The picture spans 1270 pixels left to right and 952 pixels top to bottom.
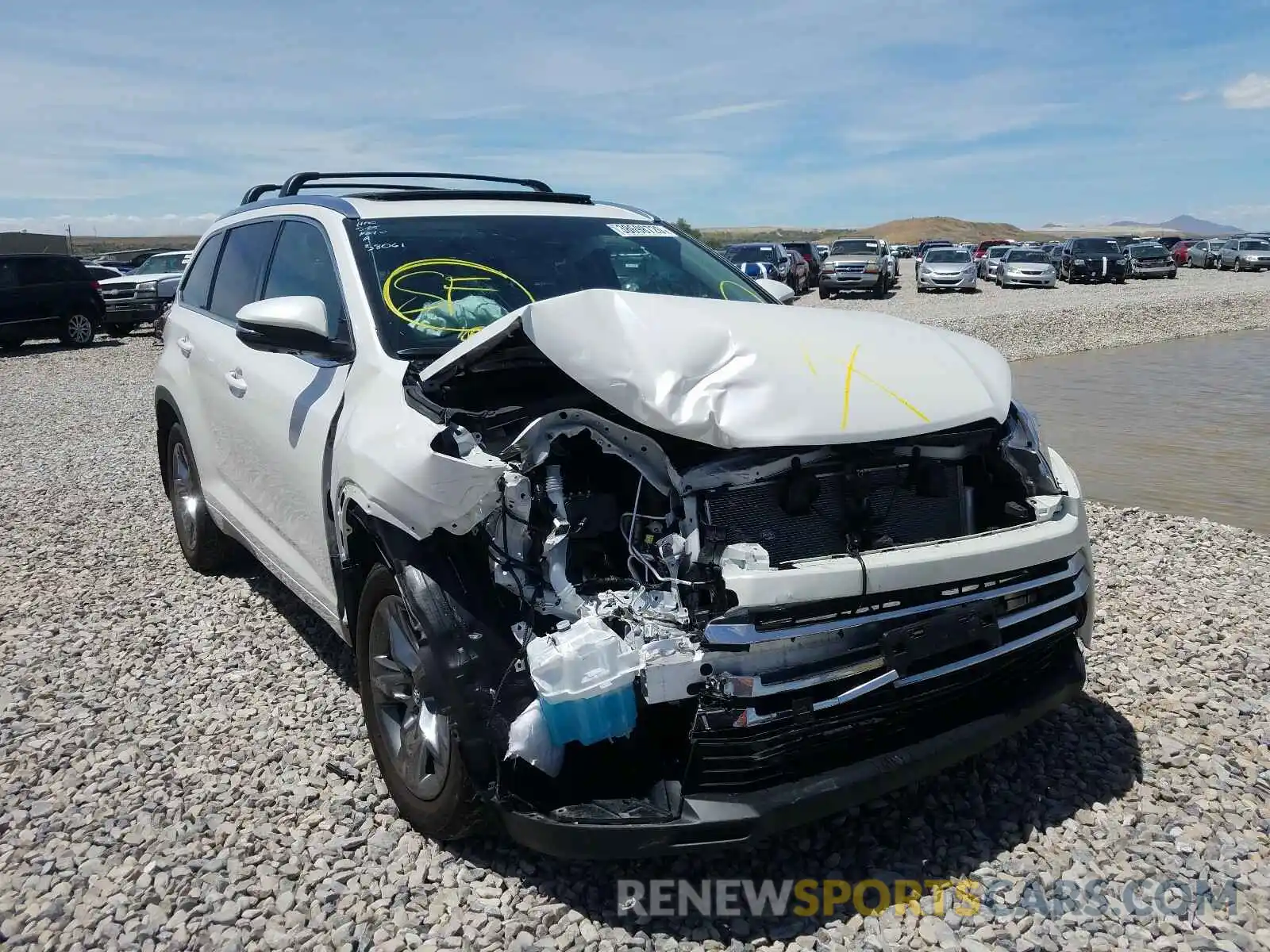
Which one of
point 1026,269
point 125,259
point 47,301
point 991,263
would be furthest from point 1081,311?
point 125,259

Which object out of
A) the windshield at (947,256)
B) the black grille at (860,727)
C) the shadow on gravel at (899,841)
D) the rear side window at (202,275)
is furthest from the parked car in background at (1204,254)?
the black grille at (860,727)

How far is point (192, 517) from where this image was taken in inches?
225

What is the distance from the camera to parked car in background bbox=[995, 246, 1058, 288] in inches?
1372

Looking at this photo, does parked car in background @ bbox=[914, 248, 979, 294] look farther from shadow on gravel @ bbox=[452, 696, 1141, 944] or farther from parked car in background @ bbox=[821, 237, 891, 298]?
shadow on gravel @ bbox=[452, 696, 1141, 944]

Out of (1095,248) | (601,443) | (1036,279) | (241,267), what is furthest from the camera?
(1095,248)

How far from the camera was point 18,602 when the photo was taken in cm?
551

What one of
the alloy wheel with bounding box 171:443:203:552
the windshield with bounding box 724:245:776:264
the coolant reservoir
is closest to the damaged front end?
the coolant reservoir

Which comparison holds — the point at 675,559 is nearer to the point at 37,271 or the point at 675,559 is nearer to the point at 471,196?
the point at 471,196

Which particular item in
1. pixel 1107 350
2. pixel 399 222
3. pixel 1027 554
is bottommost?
pixel 1107 350

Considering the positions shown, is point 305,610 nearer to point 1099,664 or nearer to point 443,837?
point 443,837

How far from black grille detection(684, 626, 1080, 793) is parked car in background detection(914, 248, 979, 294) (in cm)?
3182

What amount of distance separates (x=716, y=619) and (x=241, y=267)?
11.7 ft

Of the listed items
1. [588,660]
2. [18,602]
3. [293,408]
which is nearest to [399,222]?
[293,408]

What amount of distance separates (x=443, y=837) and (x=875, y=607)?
→ 56.1 inches
